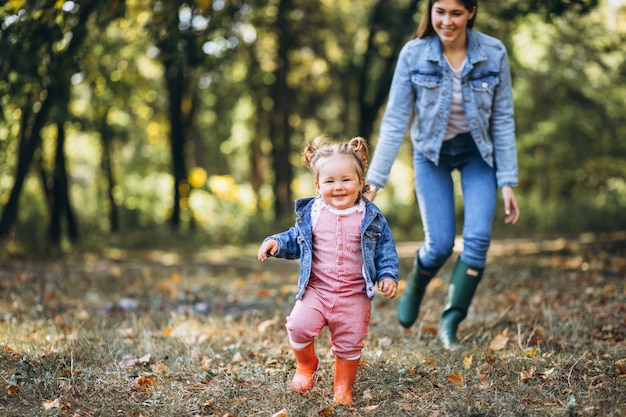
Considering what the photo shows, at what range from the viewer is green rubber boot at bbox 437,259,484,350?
4199 millimetres

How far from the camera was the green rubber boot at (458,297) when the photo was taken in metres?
4.20

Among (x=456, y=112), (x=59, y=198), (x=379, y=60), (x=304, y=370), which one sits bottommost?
(x=304, y=370)

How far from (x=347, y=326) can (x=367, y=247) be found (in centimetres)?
38

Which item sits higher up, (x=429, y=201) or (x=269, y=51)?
(x=269, y=51)

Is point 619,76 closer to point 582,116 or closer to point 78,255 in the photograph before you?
point 582,116

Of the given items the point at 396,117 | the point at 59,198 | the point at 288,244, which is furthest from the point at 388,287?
the point at 59,198

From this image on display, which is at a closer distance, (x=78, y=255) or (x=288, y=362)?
(x=288, y=362)

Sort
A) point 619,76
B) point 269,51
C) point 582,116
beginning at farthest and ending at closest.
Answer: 1. point 269,51
2. point 582,116
3. point 619,76

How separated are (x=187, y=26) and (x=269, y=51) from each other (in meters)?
11.4

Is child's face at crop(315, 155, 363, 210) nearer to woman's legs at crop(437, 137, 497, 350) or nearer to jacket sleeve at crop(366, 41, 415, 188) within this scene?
jacket sleeve at crop(366, 41, 415, 188)

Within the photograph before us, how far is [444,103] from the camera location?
163 inches

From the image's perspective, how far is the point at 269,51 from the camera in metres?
18.6

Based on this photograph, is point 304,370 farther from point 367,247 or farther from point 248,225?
point 248,225

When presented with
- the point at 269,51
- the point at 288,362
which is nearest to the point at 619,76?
the point at 269,51
